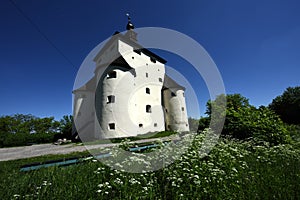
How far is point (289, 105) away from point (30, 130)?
65.9 metres

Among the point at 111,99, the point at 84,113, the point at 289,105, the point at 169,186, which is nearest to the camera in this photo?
the point at 169,186

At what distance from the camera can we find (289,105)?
31531 millimetres

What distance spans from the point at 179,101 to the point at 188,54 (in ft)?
52.2

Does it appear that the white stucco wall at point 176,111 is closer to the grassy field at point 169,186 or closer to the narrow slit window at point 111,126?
the narrow slit window at point 111,126

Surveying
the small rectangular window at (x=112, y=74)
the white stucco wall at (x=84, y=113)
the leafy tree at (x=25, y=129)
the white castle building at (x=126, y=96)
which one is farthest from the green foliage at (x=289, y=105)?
the leafy tree at (x=25, y=129)

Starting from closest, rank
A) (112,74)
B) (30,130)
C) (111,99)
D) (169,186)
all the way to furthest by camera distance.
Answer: (169,186)
(111,99)
(112,74)
(30,130)

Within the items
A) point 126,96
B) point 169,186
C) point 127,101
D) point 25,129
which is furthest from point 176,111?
point 25,129

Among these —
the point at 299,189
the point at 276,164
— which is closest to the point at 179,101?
the point at 276,164

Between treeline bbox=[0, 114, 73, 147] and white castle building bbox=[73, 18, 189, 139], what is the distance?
23.5ft

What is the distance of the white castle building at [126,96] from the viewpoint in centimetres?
1581

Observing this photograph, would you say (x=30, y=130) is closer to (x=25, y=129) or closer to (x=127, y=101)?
(x=25, y=129)

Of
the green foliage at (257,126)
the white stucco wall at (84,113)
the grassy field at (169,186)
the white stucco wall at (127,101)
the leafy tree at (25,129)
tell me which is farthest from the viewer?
the leafy tree at (25,129)

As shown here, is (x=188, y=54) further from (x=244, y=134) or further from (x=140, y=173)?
(x=140, y=173)

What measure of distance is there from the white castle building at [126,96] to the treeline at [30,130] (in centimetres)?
717
